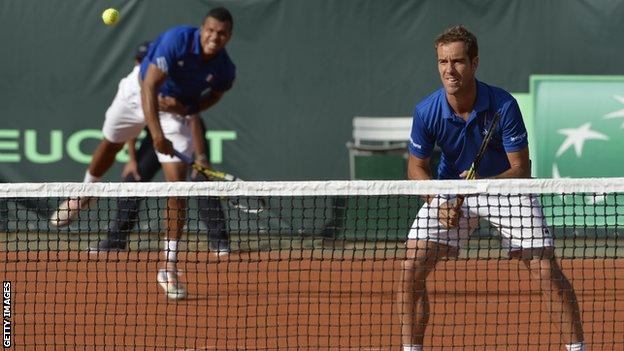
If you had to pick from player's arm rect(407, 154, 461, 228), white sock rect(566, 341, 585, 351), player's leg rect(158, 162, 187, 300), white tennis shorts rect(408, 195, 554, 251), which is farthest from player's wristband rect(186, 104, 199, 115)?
white sock rect(566, 341, 585, 351)

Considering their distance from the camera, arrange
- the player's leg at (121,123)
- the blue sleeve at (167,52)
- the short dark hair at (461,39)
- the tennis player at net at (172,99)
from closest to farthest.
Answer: the short dark hair at (461,39)
the tennis player at net at (172,99)
the blue sleeve at (167,52)
the player's leg at (121,123)

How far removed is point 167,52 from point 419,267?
2660 millimetres

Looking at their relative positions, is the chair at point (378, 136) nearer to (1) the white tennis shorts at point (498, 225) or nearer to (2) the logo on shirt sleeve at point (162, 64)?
(2) the logo on shirt sleeve at point (162, 64)

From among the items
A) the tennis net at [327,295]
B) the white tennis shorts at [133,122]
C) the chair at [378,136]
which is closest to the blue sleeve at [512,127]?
the tennis net at [327,295]

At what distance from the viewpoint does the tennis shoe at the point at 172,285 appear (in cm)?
670

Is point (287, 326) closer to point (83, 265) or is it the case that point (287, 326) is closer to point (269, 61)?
point (83, 265)

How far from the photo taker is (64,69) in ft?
30.8

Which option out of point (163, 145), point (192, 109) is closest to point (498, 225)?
point (163, 145)

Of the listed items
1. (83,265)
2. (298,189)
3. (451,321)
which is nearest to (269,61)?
(83,265)

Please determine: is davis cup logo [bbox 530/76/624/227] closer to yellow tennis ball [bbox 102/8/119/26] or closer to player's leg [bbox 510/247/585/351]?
yellow tennis ball [bbox 102/8/119/26]

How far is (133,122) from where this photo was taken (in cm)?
757

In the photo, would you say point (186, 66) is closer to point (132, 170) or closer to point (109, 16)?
point (109, 16)

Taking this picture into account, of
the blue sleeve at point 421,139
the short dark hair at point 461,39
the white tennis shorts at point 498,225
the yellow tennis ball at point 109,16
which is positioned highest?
the short dark hair at point 461,39

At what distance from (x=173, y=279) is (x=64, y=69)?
319 centimetres
